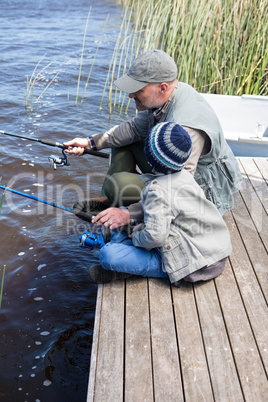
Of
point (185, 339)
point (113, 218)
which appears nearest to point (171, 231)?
point (113, 218)

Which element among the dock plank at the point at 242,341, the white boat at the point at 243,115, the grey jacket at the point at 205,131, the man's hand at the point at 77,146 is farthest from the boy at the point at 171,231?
the white boat at the point at 243,115

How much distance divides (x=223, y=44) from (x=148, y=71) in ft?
9.36

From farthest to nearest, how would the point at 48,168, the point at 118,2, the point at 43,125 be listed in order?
the point at 118,2
the point at 43,125
the point at 48,168

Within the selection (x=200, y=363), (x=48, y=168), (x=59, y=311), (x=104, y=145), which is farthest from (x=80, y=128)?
(x=200, y=363)

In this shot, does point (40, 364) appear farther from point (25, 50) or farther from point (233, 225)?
point (25, 50)

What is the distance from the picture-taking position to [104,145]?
3.12 meters

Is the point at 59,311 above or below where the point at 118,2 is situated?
above

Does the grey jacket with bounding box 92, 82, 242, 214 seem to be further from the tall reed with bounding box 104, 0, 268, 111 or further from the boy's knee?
the tall reed with bounding box 104, 0, 268, 111

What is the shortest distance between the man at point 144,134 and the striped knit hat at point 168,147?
258 mm

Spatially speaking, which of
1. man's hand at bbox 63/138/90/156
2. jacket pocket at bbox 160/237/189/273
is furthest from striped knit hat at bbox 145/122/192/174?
man's hand at bbox 63/138/90/156

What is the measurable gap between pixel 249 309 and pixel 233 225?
818 mm

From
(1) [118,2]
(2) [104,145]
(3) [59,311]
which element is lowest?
(1) [118,2]

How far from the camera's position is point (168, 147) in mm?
2156

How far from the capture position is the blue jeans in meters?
2.32
